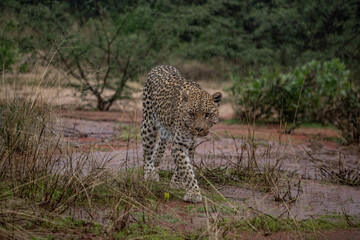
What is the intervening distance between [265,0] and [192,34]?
13.5ft

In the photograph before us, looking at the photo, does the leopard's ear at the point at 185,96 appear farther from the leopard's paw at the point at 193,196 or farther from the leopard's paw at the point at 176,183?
the leopard's paw at the point at 193,196

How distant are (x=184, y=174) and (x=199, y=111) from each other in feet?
2.42

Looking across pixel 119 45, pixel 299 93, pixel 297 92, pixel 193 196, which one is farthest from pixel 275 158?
pixel 119 45

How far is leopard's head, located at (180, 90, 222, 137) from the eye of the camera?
5594mm

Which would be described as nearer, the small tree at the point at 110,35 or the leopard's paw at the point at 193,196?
the leopard's paw at the point at 193,196

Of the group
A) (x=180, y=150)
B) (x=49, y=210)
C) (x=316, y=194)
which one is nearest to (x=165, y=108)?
(x=180, y=150)

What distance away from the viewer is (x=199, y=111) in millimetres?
5652

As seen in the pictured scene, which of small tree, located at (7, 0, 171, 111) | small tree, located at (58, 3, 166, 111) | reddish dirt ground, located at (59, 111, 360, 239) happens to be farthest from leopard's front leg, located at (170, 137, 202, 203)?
small tree, located at (58, 3, 166, 111)

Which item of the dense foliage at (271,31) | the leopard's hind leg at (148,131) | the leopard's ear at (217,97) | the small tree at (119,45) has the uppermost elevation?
the dense foliage at (271,31)

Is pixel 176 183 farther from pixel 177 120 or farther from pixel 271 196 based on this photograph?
pixel 271 196

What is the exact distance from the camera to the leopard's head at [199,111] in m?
5.59

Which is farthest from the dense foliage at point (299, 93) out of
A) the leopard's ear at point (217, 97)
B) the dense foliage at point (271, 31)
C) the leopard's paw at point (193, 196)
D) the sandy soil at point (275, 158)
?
the dense foliage at point (271, 31)

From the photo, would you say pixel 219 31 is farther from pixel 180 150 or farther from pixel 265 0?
pixel 180 150

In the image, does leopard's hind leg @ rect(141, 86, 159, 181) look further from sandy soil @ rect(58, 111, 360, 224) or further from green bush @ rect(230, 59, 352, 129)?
green bush @ rect(230, 59, 352, 129)
